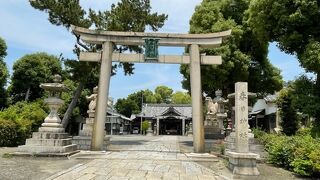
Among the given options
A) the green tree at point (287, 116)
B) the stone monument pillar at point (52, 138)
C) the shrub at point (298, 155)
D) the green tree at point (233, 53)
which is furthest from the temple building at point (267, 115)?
the stone monument pillar at point (52, 138)

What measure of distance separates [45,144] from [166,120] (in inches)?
1732

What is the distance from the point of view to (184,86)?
88.9 ft

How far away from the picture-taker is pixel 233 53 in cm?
2277

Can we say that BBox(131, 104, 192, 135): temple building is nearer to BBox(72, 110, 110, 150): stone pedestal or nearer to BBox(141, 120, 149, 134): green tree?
BBox(141, 120, 149, 134): green tree

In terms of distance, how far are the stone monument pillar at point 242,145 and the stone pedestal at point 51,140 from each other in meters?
6.93

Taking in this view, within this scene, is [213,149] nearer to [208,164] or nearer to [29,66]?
[208,164]

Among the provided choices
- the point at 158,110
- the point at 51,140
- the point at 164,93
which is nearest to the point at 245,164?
the point at 51,140

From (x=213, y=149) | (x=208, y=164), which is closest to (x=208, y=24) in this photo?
(x=213, y=149)

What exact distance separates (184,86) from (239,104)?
1686cm

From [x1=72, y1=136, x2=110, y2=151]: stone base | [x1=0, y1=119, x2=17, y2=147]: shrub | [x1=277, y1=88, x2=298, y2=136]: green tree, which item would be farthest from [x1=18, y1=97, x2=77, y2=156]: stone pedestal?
[x1=277, y1=88, x2=298, y2=136]: green tree

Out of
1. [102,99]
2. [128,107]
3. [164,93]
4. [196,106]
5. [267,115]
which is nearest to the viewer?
[196,106]

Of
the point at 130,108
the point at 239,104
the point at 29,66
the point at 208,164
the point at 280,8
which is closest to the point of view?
the point at 239,104

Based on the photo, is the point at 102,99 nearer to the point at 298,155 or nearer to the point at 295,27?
the point at 298,155

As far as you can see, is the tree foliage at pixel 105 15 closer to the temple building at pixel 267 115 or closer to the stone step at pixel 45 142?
the stone step at pixel 45 142
